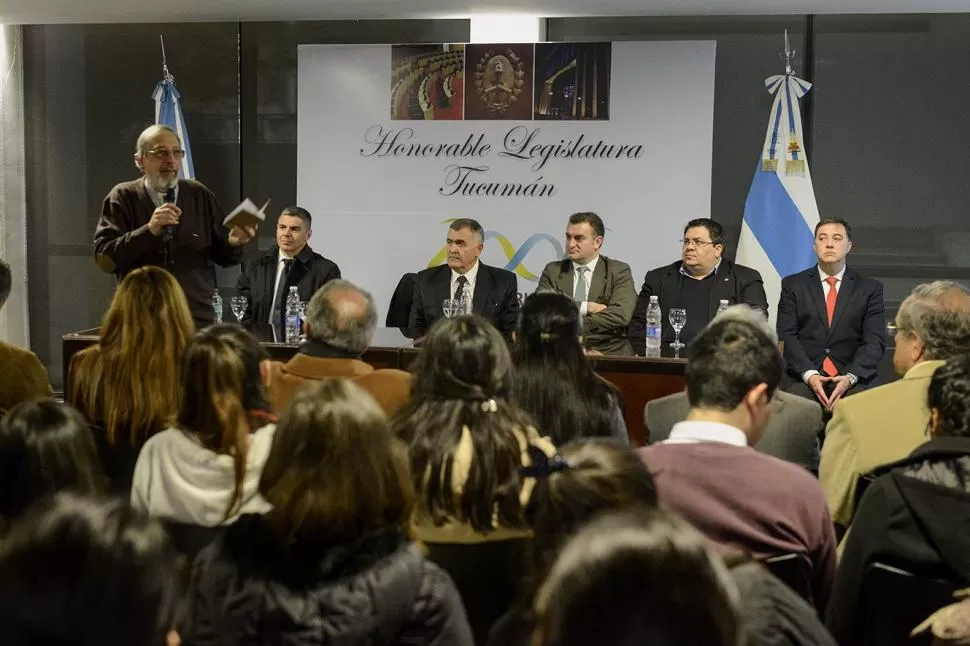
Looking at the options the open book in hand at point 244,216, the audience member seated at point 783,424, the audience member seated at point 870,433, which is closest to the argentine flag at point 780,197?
the audience member seated at point 783,424

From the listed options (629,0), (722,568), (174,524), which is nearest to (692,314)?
(629,0)

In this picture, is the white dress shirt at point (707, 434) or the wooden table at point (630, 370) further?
the wooden table at point (630, 370)

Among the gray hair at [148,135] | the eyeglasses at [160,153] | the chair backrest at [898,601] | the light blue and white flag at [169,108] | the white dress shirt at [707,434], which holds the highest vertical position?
the light blue and white flag at [169,108]

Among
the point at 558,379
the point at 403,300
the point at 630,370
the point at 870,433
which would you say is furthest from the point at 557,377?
the point at 403,300

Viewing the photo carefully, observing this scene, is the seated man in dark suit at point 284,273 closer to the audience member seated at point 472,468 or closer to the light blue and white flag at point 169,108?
the light blue and white flag at point 169,108

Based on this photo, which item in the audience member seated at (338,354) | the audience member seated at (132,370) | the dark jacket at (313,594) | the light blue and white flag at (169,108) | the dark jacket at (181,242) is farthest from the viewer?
the light blue and white flag at (169,108)

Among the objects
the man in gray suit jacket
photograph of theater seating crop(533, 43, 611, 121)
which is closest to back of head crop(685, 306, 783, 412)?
the man in gray suit jacket

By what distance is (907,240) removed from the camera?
275 inches

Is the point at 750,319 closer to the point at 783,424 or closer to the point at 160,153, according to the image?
the point at 783,424

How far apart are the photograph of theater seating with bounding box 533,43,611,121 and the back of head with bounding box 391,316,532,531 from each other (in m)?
4.41

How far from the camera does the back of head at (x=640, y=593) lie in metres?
0.95

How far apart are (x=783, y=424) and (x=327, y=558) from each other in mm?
1983

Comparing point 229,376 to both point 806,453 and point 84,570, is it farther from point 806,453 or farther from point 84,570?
point 806,453

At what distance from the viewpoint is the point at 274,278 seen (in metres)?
5.92
